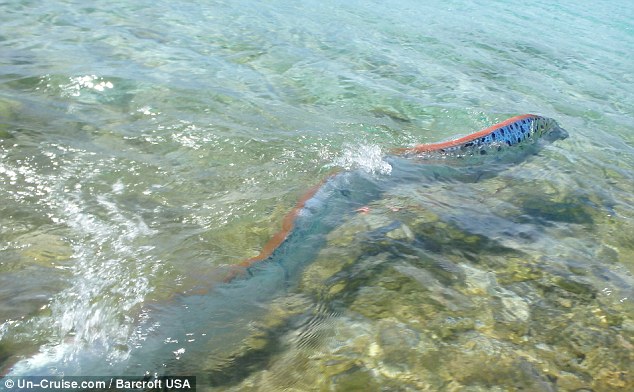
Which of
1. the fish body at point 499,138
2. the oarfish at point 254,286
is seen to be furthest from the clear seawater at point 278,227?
the fish body at point 499,138

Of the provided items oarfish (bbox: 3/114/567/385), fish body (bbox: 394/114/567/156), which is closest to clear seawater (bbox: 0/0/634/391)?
oarfish (bbox: 3/114/567/385)

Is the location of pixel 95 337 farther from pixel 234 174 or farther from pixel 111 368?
pixel 234 174

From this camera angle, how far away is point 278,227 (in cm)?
445

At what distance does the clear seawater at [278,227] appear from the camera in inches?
119

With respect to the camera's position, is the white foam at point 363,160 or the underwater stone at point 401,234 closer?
the underwater stone at point 401,234

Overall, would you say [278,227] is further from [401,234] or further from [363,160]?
[363,160]

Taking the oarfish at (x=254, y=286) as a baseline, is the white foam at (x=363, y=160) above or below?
below

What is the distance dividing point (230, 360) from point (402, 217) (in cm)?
244

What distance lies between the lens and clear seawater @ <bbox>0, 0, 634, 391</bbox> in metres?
3.02

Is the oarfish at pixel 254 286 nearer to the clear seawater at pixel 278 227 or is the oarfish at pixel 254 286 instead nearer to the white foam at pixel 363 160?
the clear seawater at pixel 278 227

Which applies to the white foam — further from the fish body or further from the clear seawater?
the fish body

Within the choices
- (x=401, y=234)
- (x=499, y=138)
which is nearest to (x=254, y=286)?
(x=401, y=234)

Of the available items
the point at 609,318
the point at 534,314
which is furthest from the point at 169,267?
the point at 609,318

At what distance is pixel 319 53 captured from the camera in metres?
10.7
